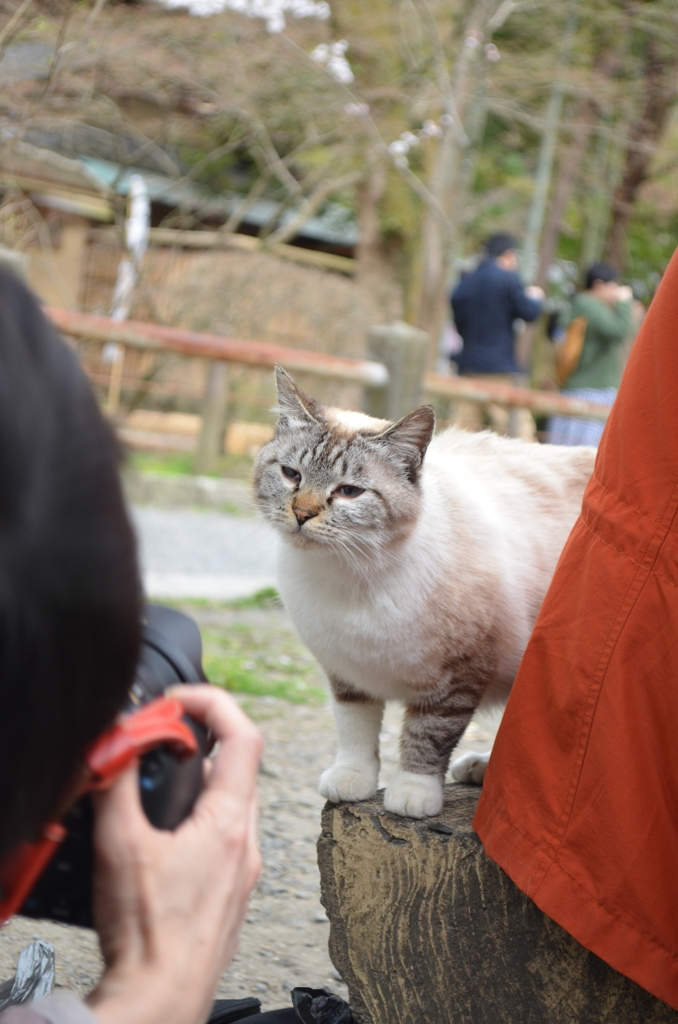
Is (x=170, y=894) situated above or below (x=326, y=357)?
above

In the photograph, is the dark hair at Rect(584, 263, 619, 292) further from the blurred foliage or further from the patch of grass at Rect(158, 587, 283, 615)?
the patch of grass at Rect(158, 587, 283, 615)

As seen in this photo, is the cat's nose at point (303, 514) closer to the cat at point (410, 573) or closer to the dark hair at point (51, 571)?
the cat at point (410, 573)

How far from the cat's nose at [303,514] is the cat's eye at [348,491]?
12cm

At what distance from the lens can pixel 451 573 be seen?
84.3 inches

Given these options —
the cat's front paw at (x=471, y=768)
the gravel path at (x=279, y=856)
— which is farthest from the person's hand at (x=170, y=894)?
A: the cat's front paw at (x=471, y=768)

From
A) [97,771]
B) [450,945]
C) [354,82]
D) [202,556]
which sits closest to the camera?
[97,771]

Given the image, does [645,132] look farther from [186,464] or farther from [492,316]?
[186,464]

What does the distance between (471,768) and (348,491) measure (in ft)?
2.47

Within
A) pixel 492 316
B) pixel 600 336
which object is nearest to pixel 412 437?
pixel 492 316

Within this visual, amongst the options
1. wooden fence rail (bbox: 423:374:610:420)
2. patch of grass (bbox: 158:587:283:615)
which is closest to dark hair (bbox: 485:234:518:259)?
wooden fence rail (bbox: 423:374:610:420)

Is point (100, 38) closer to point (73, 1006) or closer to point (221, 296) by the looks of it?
point (221, 296)

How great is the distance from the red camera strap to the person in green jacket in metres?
7.25

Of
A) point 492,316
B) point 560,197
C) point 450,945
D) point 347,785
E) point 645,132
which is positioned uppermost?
point 645,132

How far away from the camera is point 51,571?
74 centimetres
